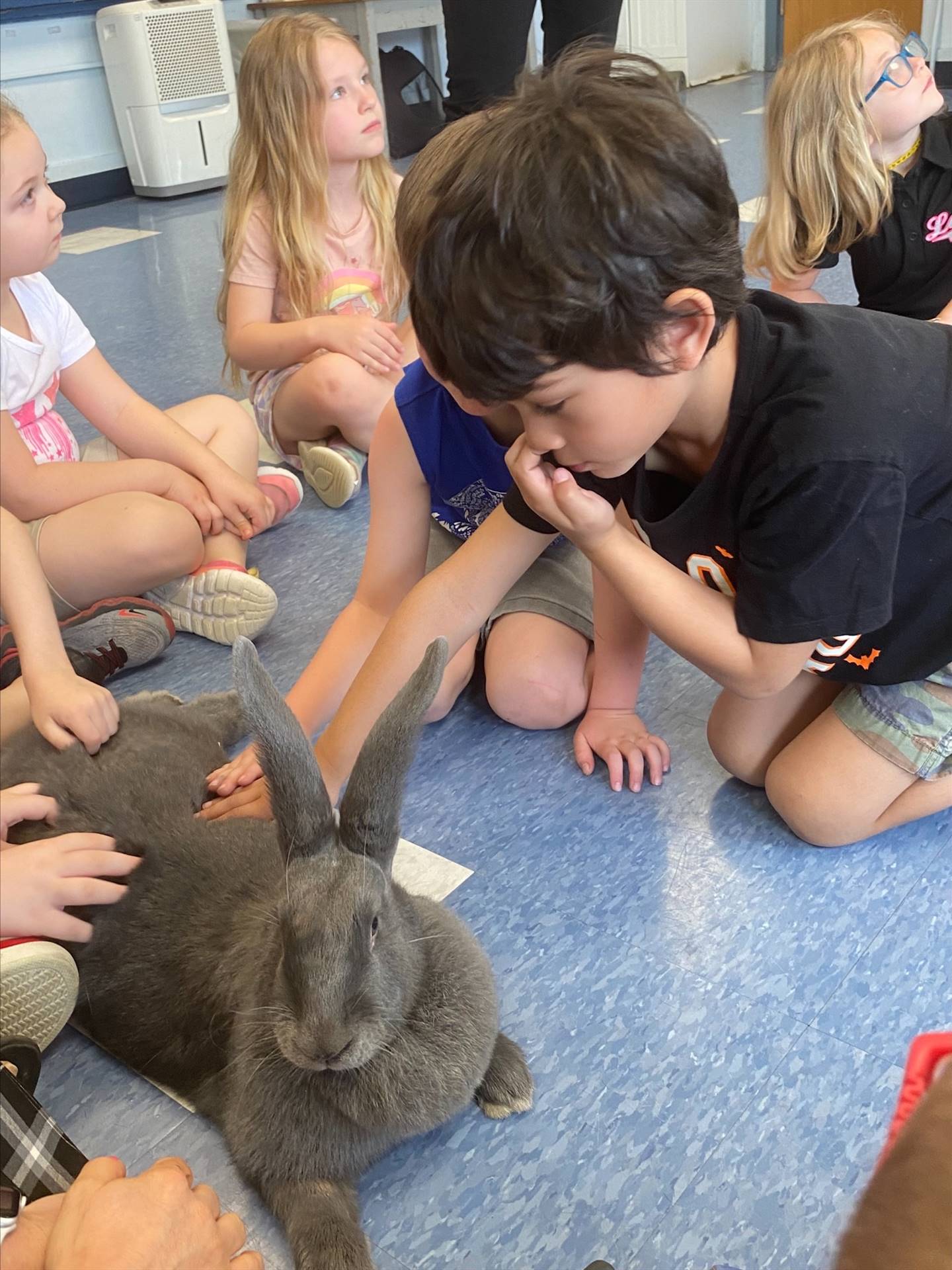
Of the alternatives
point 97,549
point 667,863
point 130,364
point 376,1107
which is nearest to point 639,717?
point 667,863

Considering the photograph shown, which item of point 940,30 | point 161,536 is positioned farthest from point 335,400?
point 940,30

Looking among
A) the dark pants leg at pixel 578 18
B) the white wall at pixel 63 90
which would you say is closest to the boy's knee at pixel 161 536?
the dark pants leg at pixel 578 18

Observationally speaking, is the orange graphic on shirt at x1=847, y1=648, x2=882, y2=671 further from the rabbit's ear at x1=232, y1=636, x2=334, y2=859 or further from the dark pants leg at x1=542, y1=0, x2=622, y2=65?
the dark pants leg at x1=542, y1=0, x2=622, y2=65

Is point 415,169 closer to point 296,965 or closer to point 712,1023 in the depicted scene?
point 296,965

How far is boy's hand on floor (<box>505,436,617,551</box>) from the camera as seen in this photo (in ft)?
2.89

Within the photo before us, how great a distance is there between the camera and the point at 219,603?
1.50 meters

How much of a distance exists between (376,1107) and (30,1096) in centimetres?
24

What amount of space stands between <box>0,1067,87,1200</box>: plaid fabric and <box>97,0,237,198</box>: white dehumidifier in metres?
4.26

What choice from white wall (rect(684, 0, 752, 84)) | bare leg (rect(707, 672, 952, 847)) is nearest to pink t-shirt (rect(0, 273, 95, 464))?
bare leg (rect(707, 672, 952, 847))

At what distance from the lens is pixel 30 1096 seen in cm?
78

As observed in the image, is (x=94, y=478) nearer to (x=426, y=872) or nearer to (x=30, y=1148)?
(x=426, y=872)

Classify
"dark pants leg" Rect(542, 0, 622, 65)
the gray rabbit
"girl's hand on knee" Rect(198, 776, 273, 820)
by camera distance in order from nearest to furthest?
the gray rabbit → "girl's hand on knee" Rect(198, 776, 273, 820) → "dark pants leg" Rect(542, 0, 622, 65)

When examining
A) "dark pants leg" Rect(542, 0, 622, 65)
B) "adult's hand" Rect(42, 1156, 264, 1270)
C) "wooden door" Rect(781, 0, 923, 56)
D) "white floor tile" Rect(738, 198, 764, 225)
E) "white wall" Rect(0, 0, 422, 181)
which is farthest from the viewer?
"wooden door" Rect(781, 0, 923, 56)

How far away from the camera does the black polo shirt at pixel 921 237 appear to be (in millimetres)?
1830
